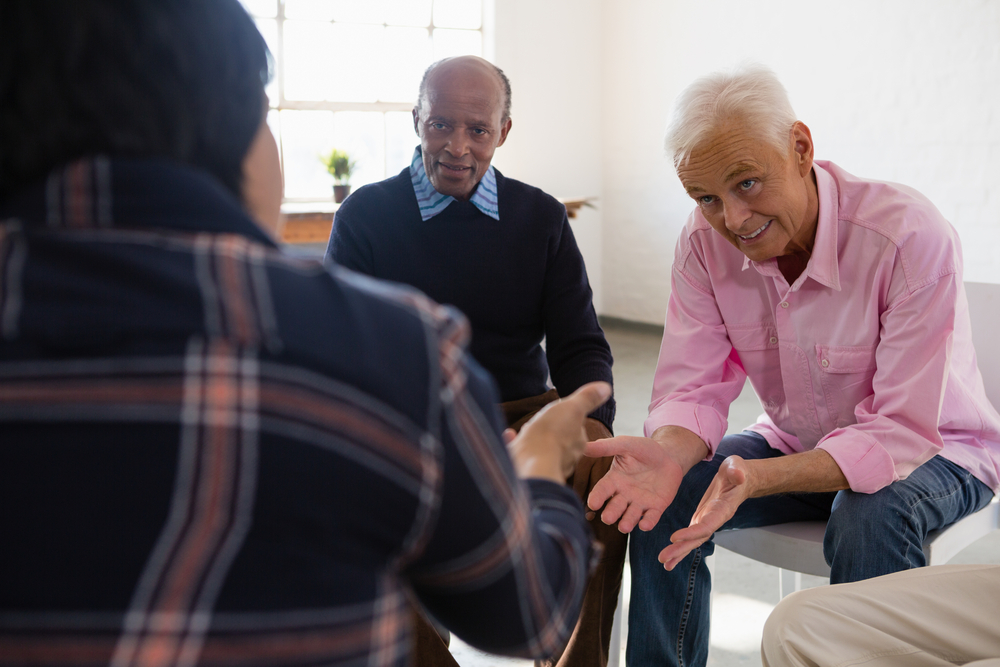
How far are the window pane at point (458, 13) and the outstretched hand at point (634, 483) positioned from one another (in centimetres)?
533

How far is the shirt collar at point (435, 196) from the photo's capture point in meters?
2.04

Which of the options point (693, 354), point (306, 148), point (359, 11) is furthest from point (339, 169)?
point (693, 354)

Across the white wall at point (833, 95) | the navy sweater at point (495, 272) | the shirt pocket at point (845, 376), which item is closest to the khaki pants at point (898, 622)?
the shirt pocket at point (845, 376)

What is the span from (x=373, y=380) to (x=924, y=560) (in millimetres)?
1291

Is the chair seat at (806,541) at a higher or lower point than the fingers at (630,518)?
lower

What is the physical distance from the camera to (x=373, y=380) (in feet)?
1.88

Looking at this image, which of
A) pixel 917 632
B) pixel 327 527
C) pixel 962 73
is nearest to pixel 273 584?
pixel 327 527

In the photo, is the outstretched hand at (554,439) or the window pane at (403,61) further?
the window pane at (403,61)

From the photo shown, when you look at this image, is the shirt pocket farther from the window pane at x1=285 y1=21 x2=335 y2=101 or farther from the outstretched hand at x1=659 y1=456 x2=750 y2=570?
the window pane at x1=285 y1=21 x2=335 y2=101

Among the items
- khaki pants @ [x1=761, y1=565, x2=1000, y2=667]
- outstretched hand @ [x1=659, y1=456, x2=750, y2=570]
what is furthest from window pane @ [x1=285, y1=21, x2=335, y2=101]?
khaki pants @ [x1=761, y1=565, x2=1000, y2=667]

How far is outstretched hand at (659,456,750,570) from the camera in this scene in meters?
1.41

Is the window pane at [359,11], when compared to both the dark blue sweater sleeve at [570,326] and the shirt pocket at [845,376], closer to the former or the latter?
the dark blue sweater sleeve at [570,326]

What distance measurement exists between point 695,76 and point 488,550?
226 inches

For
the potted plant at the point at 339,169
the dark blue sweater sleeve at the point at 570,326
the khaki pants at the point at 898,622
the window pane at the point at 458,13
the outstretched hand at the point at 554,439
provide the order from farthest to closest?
1. the window pane at the point at 458,13
2. the potted plant at the point at 339,169
3. the dark blue sweater sleeve at the point at 570,326
4. the khaki pants at the point at 898,622
5. the outstretched hand at the point at 554,439
